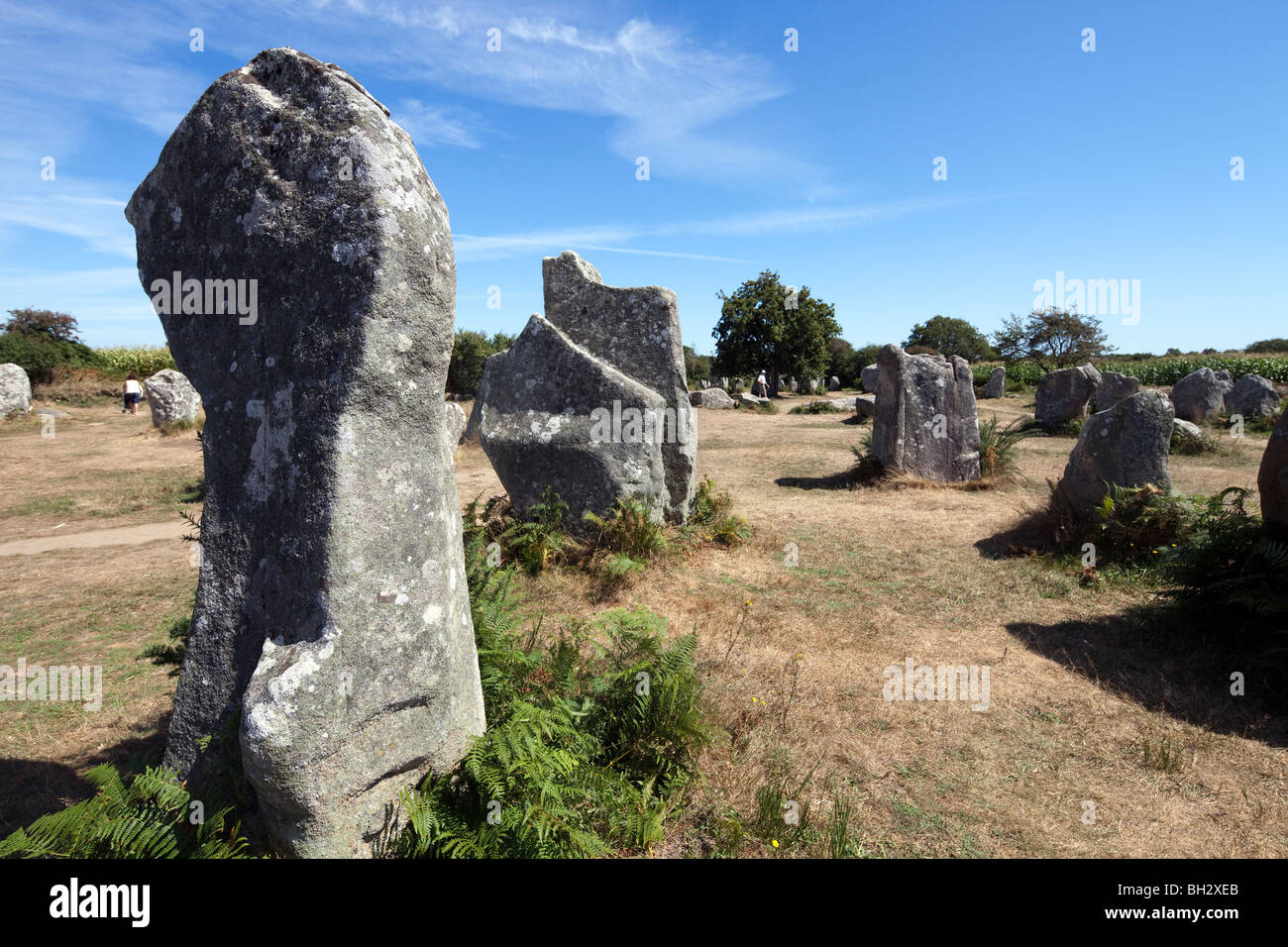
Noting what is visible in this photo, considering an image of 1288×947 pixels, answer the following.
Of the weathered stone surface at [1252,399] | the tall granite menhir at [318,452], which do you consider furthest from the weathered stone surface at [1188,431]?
the tall granite menhir at [318,452]

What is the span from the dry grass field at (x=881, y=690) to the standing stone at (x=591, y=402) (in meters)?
1.05

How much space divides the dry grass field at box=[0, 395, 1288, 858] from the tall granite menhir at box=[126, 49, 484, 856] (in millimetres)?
1365

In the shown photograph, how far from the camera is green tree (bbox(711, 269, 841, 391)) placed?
3638 centimetres

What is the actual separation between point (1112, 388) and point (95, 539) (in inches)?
787

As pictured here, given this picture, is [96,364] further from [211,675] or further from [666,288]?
[211,675]

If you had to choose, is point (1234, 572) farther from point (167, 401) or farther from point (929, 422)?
point (167, 401)

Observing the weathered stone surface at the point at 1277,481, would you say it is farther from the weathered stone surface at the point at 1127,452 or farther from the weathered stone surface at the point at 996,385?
the weathered stone surface at the point at 996,385

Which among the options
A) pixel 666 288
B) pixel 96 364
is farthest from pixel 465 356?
pixel 666 288

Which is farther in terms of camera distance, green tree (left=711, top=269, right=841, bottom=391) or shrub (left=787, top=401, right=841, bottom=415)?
green tree (left=711, top=269, right=841, bottom=391)

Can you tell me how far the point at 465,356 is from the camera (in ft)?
85.3

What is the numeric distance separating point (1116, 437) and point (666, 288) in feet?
17.0

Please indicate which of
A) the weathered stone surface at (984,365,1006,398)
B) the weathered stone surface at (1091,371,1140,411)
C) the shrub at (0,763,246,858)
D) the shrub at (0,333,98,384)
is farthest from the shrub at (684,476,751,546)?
the shrub at (0,333,98,384)

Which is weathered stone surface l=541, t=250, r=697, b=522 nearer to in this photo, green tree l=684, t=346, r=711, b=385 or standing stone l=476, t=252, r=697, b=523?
standing stone l=476, t=252, r=697, b=523

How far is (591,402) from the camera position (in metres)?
7.46
